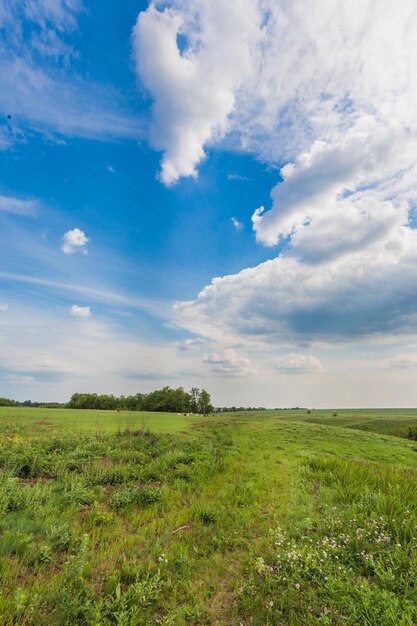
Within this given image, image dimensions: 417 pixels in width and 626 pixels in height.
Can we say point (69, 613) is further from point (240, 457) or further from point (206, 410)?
point (206, 410)

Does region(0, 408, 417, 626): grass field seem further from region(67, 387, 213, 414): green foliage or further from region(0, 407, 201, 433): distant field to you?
region(67, 387, 213, 414): green foliage

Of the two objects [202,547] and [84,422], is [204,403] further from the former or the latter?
[202,547]

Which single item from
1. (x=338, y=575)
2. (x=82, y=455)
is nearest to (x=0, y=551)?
(x=338, y=575)

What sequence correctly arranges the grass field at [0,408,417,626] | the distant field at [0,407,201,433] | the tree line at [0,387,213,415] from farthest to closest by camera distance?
the tree line at [0,387,213,415] < the distant field at [0,407,201,433] < the grass field at [0,408,417,626]

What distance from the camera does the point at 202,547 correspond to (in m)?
6.24

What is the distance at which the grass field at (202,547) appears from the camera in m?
4.23

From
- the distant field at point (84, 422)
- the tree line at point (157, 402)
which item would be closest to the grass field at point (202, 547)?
the distant field at point (84, 422)

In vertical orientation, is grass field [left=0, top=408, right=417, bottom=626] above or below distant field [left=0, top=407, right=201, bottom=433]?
below

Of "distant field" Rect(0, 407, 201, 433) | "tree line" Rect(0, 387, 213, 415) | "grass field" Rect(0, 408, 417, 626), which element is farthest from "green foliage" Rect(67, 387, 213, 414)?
"grass field" Rect(0, 408, 417, 626)

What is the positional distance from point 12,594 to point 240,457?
12.6 metres

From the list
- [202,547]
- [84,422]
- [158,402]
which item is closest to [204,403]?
[158,402]

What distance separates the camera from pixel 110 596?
172 inches

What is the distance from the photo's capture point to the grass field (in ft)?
13.9

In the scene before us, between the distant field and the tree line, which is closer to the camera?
the distant field
